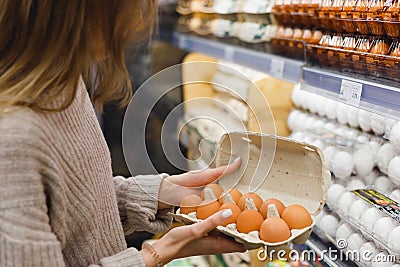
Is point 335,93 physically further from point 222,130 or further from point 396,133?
point 222,130

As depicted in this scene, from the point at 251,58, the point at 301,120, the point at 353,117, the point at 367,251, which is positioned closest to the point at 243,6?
the point at 251,58

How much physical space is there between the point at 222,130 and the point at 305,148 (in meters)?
0.97

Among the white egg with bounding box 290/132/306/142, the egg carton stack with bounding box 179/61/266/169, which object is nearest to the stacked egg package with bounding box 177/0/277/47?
the egg carton stack with bounding box 179/61/266/169

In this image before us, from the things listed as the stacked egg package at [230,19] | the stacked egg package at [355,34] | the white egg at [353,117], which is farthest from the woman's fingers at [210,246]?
the stacked egg package at [230,19]

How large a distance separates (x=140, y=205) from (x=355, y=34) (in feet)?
2.39

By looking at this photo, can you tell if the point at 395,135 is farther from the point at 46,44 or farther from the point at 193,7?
the point at 193,7

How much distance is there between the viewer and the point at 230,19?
7.73 feet

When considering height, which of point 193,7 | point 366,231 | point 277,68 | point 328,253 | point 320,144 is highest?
point 193,7

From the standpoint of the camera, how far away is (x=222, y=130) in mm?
2189

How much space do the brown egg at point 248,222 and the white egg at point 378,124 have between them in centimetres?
51

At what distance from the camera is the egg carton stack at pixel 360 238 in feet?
3.92

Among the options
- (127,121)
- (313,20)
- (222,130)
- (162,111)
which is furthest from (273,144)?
(162,111)

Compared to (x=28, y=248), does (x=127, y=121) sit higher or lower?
higher

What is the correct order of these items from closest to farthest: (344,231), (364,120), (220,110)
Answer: (344,231) < (364,120) < (220,110)
